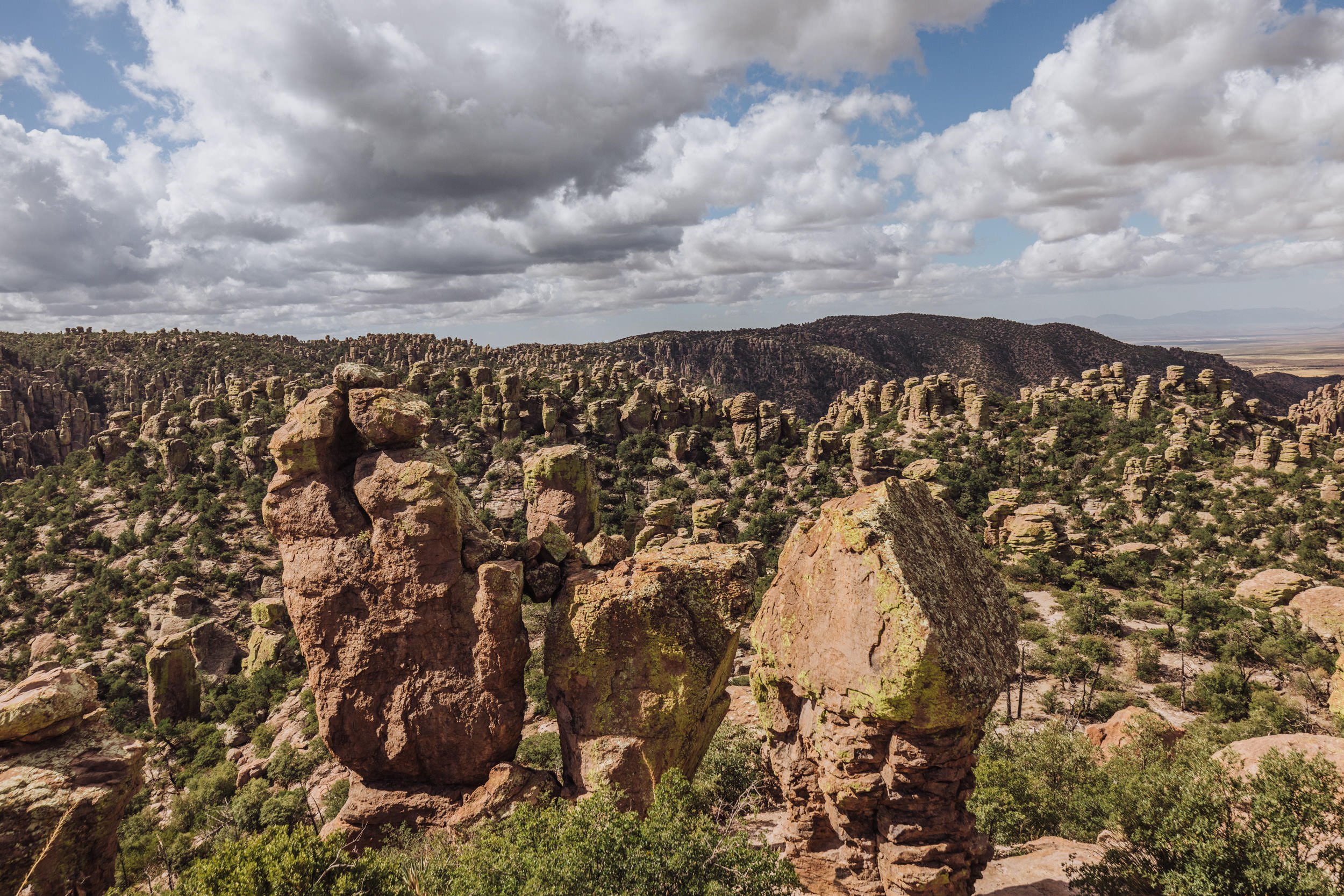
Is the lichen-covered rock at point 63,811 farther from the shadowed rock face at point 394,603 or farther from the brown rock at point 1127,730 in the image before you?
the brown rock at point 1127,730

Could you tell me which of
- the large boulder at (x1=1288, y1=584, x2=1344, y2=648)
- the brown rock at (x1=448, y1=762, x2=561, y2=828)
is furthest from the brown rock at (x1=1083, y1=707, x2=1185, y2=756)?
the brown rock at (x1=448, y1=762, x2=561, y2=828)

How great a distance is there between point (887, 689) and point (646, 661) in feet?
23.3

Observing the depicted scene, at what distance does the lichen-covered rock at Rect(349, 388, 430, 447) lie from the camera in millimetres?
15891

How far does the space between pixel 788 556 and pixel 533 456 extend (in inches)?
677

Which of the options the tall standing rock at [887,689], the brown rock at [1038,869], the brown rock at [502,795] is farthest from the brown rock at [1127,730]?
the brown rock at [502,795]

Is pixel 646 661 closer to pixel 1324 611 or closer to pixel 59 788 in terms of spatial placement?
pixel 59 788

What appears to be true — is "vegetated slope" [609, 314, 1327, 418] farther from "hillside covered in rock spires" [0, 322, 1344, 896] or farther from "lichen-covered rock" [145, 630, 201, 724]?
"lichen-covered rock" [145, 630, 201, 724]

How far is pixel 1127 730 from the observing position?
2253 cm

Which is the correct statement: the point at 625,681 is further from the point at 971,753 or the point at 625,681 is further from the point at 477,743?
the point at 971,753

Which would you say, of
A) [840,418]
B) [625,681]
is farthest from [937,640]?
[840,418]

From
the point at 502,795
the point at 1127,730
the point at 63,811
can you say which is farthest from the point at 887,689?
the point at 1127,730

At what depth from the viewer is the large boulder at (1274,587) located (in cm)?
3947

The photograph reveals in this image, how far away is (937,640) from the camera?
375 inches

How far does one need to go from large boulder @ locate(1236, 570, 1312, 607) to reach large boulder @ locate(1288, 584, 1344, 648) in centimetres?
251
